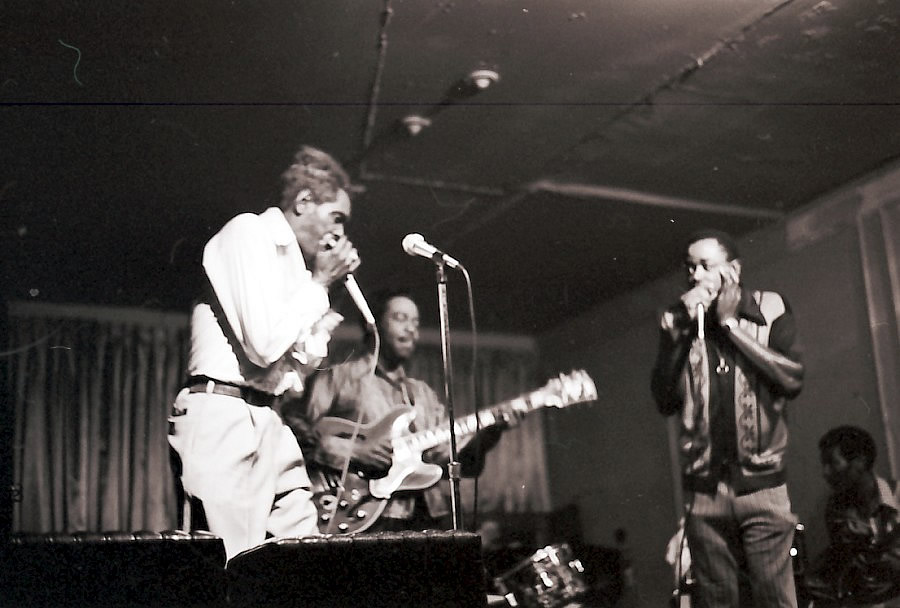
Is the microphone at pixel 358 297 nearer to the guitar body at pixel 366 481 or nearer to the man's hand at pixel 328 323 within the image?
the man's hand at pixel 328 323

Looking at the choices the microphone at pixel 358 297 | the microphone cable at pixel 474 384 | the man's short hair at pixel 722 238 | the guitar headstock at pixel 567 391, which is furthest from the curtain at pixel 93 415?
the man's short hair at pixel 722 238

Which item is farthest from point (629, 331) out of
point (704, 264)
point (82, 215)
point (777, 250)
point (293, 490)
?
point (82, 215)

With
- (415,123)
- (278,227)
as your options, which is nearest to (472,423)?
(278,227)

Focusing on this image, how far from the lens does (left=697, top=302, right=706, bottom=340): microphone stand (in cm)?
249

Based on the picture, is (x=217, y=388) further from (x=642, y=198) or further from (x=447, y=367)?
(x=642, y=198)

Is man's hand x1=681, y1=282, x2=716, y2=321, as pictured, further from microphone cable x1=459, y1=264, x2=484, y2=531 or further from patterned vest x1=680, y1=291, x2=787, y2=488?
microphone cable x1=459, y1=264, x2=484, y2=531

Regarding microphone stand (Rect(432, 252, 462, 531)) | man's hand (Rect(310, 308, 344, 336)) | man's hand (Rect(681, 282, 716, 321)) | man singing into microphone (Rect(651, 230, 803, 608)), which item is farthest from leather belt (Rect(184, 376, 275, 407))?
man's hand (Rect(681, 282, 716, 321))

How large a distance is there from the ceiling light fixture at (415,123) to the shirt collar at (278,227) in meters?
0.42

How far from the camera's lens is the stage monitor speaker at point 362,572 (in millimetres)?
1478

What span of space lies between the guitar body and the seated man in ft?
3.55

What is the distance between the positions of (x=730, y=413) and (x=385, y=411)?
939 millimetres

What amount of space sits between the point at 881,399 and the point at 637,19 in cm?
127

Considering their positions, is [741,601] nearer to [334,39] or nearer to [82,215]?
[334,39]

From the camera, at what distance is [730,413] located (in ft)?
8.04
